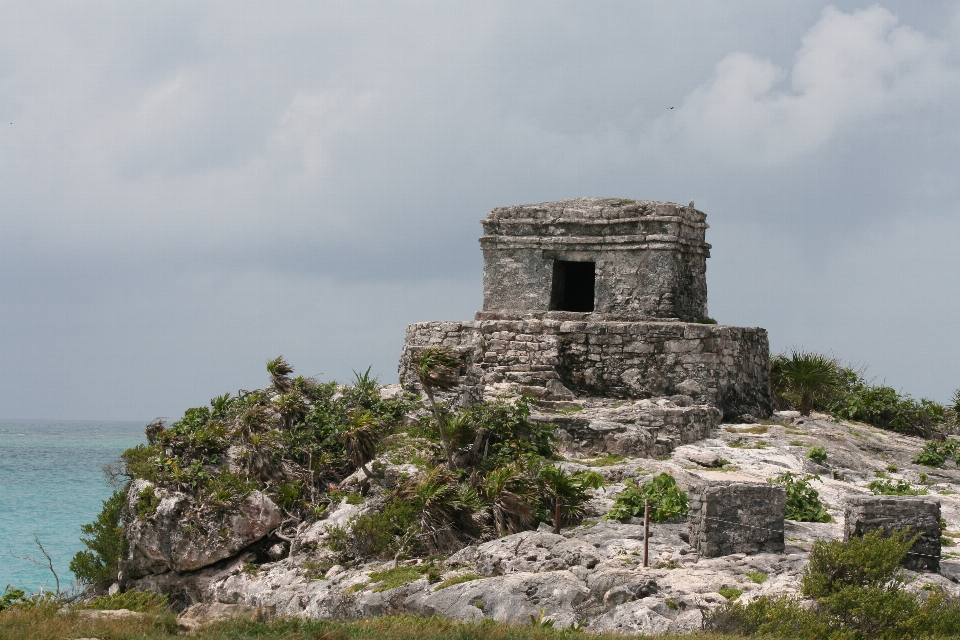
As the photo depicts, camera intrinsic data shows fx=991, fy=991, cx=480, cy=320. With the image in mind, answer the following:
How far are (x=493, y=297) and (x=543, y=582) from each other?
741 centimetres

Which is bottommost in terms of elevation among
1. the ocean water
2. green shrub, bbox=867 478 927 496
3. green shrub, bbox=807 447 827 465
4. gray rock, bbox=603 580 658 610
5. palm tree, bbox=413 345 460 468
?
the ocean water

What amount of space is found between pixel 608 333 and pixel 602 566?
589cm

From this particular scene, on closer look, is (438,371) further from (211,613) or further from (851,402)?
(851,402)

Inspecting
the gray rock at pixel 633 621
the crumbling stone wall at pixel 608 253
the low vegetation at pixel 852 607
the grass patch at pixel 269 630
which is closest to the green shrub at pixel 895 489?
the low vegetation at pixel 852 607

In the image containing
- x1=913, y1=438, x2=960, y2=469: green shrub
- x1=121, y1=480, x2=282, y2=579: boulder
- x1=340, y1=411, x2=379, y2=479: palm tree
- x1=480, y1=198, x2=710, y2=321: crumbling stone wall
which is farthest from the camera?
x1=480, y1=198, x2=710, y2=321: crumbling stone wall

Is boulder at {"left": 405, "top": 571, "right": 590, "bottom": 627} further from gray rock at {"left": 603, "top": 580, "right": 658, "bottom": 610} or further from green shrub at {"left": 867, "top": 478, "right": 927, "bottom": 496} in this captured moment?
green shrub at {"left": 867, "top": 478, "right": 927, "bottom": 496}

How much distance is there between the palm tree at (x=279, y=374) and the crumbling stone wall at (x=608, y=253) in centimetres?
323

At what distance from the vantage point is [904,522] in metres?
8.47

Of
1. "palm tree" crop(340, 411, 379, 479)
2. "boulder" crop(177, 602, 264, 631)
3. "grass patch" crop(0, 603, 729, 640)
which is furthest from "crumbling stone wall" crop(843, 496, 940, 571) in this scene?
"palm tree" crop(340, 411, 379, 479)

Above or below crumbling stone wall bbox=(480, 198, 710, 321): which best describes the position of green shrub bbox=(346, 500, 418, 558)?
below

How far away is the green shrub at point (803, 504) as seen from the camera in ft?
33.5

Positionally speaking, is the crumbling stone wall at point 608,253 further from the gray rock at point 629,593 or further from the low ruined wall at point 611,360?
the gray rock at point 629,593

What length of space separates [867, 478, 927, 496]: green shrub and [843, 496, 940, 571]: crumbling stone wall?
2657mm

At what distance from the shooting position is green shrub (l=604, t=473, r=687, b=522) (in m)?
10.0
